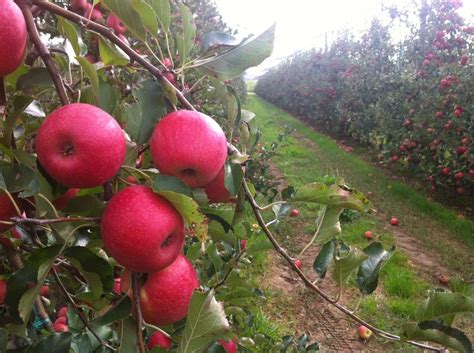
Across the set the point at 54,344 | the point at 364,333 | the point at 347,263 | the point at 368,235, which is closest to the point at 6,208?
the point at 54,344

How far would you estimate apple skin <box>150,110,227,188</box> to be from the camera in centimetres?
64

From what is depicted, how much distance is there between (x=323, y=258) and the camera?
39.4 inches

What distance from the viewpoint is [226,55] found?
2.54ft

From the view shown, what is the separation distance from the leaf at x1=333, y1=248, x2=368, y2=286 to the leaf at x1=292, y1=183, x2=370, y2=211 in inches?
5.4

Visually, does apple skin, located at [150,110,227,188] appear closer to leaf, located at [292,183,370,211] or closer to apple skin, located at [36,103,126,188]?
apple skin, located at [36,103,126,188]

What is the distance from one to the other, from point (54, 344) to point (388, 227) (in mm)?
4080

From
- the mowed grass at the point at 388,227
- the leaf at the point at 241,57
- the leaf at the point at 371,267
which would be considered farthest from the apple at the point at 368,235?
the leaf at the point at 241,57

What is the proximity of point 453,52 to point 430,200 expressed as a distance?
6.07ft

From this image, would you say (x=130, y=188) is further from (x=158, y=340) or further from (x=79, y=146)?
(x=158, y=340)

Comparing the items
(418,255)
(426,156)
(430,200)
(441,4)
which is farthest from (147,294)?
(441,4)

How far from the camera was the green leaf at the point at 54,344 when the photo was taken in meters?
0.66

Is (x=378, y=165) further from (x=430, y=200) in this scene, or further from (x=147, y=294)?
(x=147, y=294)

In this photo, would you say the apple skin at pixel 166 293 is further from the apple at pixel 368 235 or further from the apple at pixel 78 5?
the apple at pixel 368 235

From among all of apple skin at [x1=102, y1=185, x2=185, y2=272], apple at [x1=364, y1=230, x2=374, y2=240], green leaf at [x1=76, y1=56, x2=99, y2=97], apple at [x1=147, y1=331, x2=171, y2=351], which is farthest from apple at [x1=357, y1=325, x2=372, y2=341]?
green leaf at [x1=76, y1=56, x2=99, y2=97]
